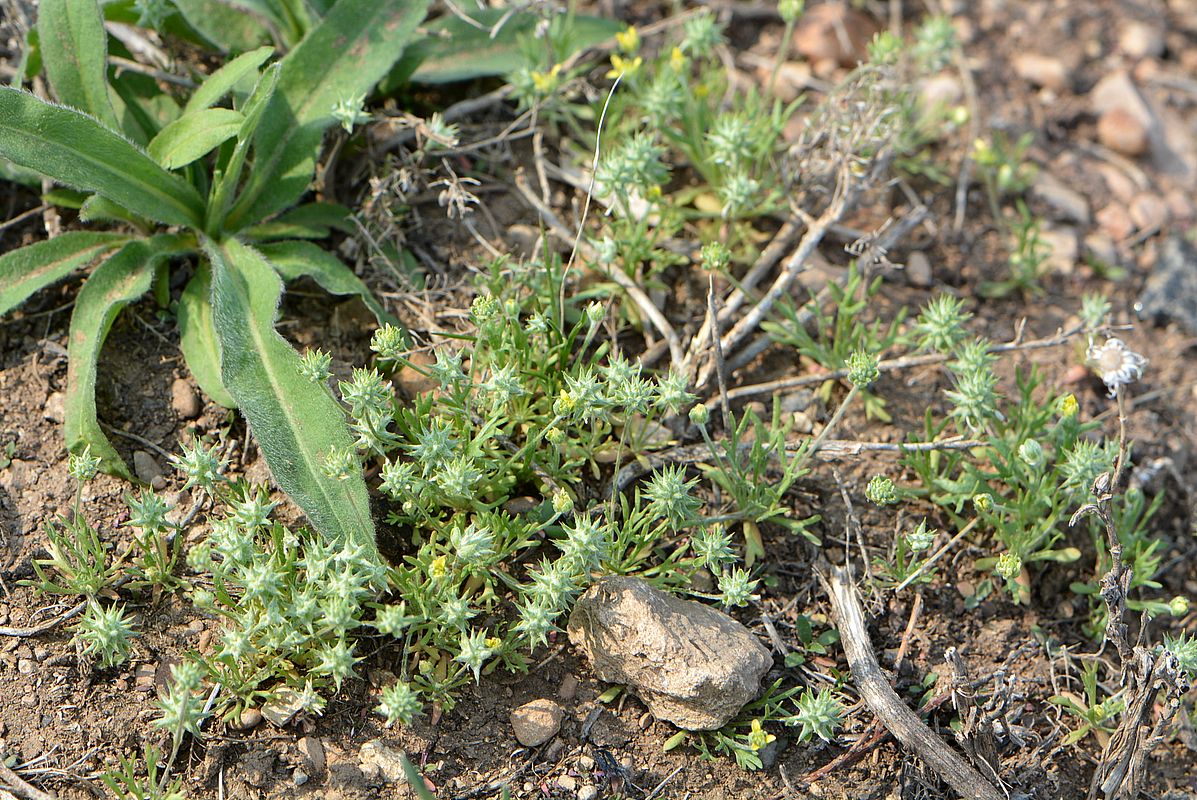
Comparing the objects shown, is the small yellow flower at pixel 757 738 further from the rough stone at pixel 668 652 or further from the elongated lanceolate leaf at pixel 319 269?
the elongated lanceolate leaf at pixel 319 269

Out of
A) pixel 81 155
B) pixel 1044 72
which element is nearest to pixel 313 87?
pixel 81 155

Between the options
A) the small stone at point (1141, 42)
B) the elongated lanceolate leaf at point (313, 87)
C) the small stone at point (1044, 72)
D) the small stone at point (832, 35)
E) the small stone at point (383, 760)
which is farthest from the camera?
the small stone at point (1141, 42)

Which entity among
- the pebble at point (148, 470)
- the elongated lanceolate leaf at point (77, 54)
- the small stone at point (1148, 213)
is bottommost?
the small stone at point (1148, 213)

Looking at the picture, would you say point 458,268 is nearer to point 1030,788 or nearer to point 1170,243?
point 1030,788

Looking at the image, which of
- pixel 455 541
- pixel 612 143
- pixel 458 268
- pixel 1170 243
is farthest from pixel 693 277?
pixel 1170 243

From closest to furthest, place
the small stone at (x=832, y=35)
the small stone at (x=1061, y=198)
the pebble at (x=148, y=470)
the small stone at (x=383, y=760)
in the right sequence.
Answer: the small stone at (x=383, y=760) < the pebble at (x=148, y=470) < the small stone at (x=1061, y=198) < the small stone at (x=832, y=35)

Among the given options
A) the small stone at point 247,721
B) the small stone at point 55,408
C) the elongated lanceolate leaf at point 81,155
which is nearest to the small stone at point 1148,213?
the elongated lanceolate leaf at point 81,155
